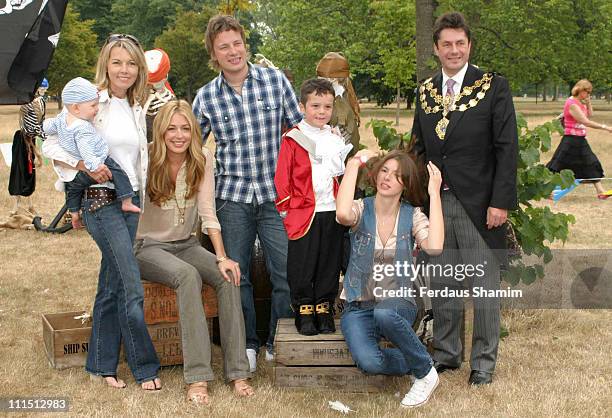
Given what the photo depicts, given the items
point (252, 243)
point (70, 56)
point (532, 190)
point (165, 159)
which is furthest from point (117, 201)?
point (70, 56)

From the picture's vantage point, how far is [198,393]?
4.22m

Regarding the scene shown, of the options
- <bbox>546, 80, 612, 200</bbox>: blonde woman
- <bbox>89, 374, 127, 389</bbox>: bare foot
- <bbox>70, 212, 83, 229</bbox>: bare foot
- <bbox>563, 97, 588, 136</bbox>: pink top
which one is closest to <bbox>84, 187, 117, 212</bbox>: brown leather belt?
<bbox>70, 212, 83, 229</bbox>: bare foot

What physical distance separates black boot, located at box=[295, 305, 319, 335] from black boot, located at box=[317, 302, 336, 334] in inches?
1.5

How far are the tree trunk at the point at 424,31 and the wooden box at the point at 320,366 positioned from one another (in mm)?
3122

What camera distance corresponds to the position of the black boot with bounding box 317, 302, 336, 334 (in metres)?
4.45

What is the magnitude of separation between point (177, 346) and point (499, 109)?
253 centimetres

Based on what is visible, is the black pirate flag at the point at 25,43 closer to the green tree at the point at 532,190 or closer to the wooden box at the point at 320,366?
the wooden box at the point at 320,366

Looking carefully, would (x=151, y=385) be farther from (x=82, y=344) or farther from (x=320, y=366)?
(x=320, y=366)

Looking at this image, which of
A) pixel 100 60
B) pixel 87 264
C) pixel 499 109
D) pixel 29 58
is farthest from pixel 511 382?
pixel 87 264

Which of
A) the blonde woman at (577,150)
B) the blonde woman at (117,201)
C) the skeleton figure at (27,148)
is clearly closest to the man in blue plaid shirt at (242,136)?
the blonde woman at (117,201)

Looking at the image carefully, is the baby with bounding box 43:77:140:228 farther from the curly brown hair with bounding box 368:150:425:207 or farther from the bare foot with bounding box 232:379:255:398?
the curly brown hair with bounding box 368:150:425:207

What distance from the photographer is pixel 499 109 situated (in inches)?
162

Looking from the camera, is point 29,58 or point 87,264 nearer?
point 29,58

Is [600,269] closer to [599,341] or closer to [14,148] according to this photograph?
[599,341]
